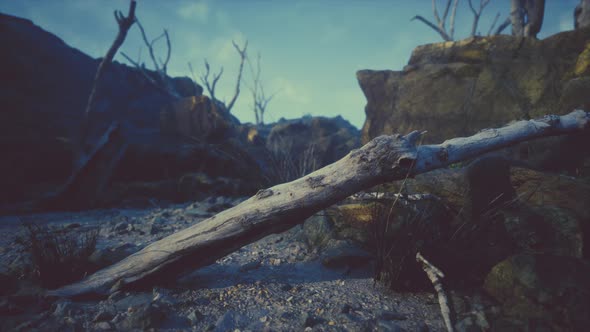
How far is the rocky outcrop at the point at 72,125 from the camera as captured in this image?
549 centimetres

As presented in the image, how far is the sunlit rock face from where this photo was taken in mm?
5395

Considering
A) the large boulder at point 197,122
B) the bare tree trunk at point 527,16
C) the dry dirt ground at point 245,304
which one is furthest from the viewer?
the large boulder at point 197,122

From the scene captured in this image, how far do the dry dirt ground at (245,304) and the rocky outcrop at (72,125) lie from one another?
396 centimetres

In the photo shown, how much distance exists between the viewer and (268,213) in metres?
1.96

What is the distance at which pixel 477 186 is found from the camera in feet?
8.77

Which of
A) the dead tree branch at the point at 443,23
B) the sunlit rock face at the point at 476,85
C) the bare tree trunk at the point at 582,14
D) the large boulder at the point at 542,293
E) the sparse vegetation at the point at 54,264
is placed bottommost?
the large boulder at the point at 542,293

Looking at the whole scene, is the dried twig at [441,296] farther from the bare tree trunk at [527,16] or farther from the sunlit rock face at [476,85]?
the bare tree trunk at [527,16]

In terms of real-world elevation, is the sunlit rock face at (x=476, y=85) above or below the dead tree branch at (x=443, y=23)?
below

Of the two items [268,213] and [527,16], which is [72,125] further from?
[527,16]

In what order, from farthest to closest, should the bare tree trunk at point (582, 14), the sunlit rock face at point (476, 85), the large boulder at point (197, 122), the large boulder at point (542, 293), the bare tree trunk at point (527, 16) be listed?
the large boulder at point (197, 122) < the bare tree trunk at point (527, 16) < the bare tree trunk at point (582, 14) < the sunlit rock face at point (476, 85) < the large boulder at point (542, 293)

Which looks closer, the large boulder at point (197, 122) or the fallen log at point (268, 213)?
the fallen log at point (268, 213)

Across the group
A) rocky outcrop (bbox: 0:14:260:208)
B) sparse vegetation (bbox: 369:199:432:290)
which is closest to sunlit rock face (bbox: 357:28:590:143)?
rocky outcrop (bbox: 0:14:260:208)

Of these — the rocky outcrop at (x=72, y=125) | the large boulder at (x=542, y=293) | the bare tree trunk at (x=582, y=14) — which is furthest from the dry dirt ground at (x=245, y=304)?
the bare tree trunk at (x=582, y=14)

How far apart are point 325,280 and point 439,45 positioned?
25.9 feet
